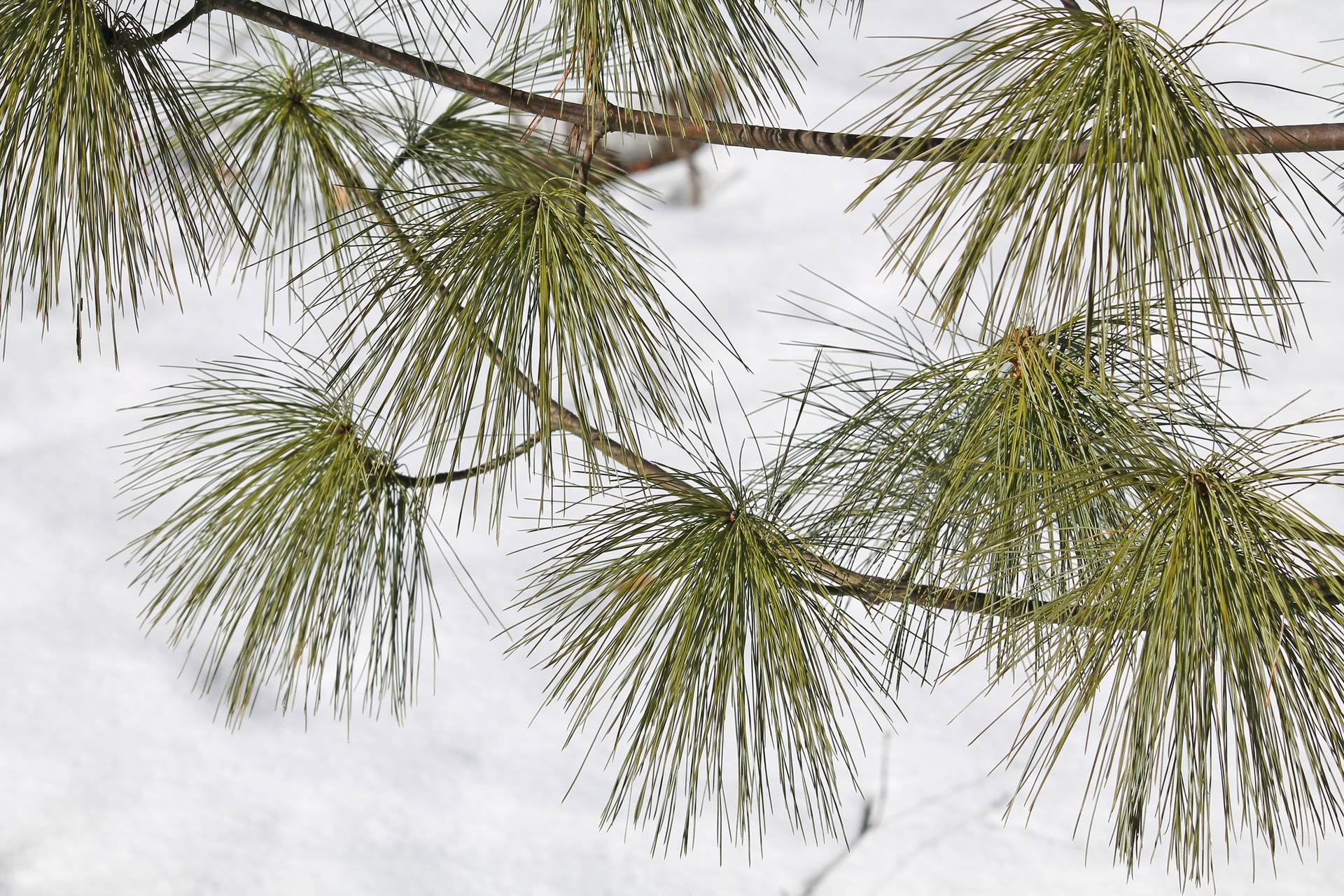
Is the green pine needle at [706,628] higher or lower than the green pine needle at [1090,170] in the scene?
lower

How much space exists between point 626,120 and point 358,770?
0.79 m

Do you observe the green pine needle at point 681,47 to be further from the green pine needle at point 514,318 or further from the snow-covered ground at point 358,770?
the snow-covered ground at point 358,770

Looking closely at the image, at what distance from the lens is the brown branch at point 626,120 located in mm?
364

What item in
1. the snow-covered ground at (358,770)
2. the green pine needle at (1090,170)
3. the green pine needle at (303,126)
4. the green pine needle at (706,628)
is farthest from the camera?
the snow-covered ground at (358,770)

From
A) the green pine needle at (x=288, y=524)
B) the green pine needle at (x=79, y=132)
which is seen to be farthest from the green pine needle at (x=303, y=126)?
the green pine needle at (x=79, y=132)

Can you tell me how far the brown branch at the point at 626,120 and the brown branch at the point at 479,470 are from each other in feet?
→ 0.40

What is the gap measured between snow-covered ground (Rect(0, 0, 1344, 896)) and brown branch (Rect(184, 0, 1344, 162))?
1.83 feet

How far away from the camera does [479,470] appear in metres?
0.44

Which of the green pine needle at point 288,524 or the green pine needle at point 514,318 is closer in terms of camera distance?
the green pine needle at point 514,318

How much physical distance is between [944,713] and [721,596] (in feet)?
2.38

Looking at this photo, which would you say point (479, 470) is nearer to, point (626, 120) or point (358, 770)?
point (626, 120)

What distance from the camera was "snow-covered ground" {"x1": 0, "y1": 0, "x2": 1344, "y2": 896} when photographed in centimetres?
94

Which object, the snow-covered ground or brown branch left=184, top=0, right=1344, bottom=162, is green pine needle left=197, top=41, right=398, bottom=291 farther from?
the snow-covered ground

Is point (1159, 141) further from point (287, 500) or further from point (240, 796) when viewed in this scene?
point (240, 796)
